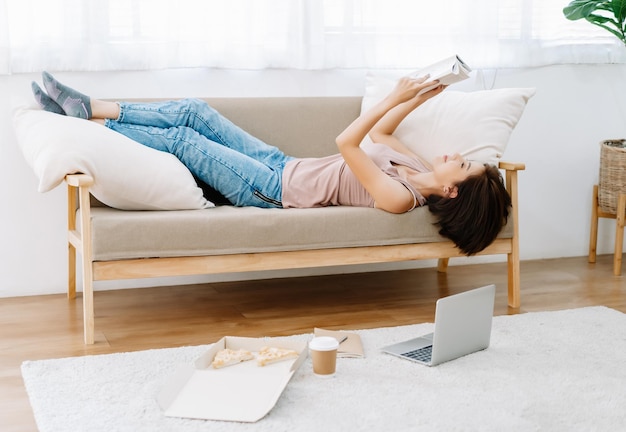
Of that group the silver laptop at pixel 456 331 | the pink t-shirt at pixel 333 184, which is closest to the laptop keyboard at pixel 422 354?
the silver laptop at pixel 456 331

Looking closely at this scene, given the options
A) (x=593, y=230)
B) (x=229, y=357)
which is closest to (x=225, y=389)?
(x=229, y=357)

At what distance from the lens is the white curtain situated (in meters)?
3.30

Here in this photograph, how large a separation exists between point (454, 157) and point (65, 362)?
1.60m

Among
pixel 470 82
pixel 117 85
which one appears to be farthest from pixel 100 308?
pixel 470 82

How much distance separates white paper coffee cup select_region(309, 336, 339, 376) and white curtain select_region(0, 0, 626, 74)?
1713mm

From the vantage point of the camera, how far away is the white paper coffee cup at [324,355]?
225 cm

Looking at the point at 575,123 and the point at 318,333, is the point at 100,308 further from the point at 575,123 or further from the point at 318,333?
the point at 575,123

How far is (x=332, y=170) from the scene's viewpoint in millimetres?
3098

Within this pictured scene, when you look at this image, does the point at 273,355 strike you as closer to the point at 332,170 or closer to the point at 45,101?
the point at 332,170

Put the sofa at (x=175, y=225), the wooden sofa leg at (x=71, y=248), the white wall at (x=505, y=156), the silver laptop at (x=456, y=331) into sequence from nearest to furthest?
the silver laptop at (x=456, y=331) → the sofa at (x=175, y=225) → the wooden sofa leg at (x=71, y=248) → the white wall at (x=505, y=156)

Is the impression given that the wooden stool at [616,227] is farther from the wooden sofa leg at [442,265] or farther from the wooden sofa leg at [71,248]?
the wooden sofa leg at [71,248]

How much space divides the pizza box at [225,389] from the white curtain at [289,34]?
1.63m

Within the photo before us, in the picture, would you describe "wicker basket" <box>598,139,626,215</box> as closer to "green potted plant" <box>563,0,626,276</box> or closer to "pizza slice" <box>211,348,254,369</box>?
"green potted plant" <box>563,0,626,276</box>

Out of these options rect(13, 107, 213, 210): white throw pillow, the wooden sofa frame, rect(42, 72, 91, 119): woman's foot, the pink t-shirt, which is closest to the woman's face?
the pink t-shirt
